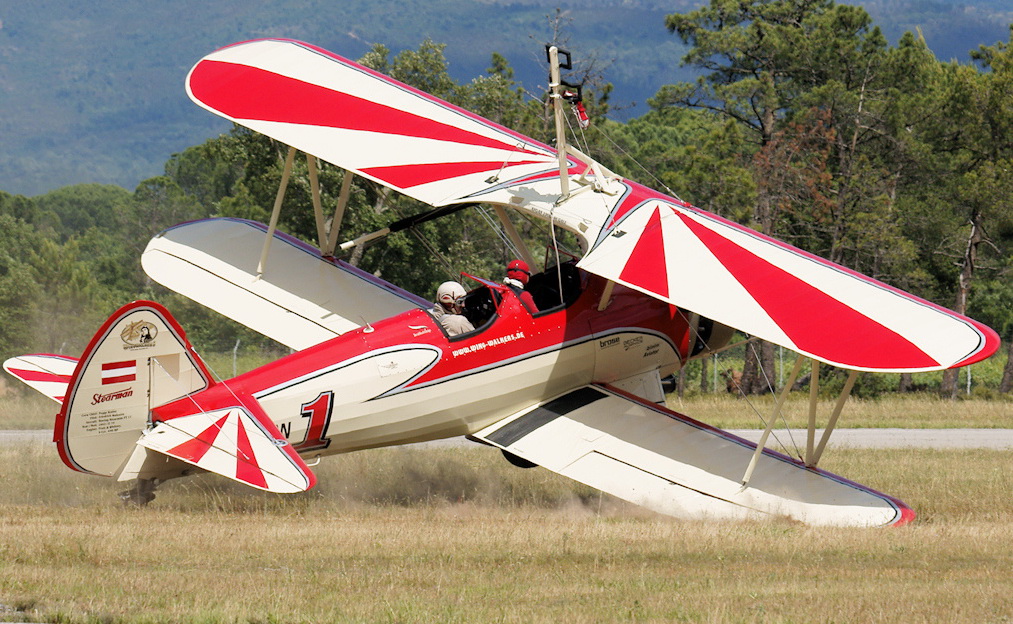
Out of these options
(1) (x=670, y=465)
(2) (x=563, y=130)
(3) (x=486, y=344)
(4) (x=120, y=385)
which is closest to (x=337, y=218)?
(3) (x=486, y=344)

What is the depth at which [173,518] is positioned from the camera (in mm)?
10367

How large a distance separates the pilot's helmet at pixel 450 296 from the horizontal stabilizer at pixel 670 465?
1230 millimetres

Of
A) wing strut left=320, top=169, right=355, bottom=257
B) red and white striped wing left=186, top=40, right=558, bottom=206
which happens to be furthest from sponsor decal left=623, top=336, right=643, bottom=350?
wing strut left=320, top=169, right=355, bottom=257

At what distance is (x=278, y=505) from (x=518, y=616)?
4.96 m

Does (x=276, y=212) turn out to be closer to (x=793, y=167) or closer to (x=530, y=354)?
(x=530, y=354)

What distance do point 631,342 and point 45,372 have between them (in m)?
5.97

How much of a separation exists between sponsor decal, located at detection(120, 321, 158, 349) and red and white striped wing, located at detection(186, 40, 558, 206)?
357 centimetres

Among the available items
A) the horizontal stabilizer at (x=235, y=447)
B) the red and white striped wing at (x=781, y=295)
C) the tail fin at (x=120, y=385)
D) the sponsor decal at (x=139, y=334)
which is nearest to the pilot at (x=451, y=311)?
the red and white striped wing at (x=781, y=295)

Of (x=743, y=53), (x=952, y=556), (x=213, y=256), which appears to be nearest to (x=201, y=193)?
(x=743, y=53)

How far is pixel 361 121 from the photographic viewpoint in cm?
1438

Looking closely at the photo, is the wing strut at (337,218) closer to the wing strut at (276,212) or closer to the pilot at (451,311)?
the wing strut at (276,212)

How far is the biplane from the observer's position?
9.74 m

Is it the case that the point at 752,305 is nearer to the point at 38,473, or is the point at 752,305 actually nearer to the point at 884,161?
the point at 38,473

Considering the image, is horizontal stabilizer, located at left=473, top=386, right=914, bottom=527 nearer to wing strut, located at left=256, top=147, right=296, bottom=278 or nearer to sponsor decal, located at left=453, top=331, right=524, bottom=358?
sponsor decal, located at left=453, top=331, right=524, bottom=358
